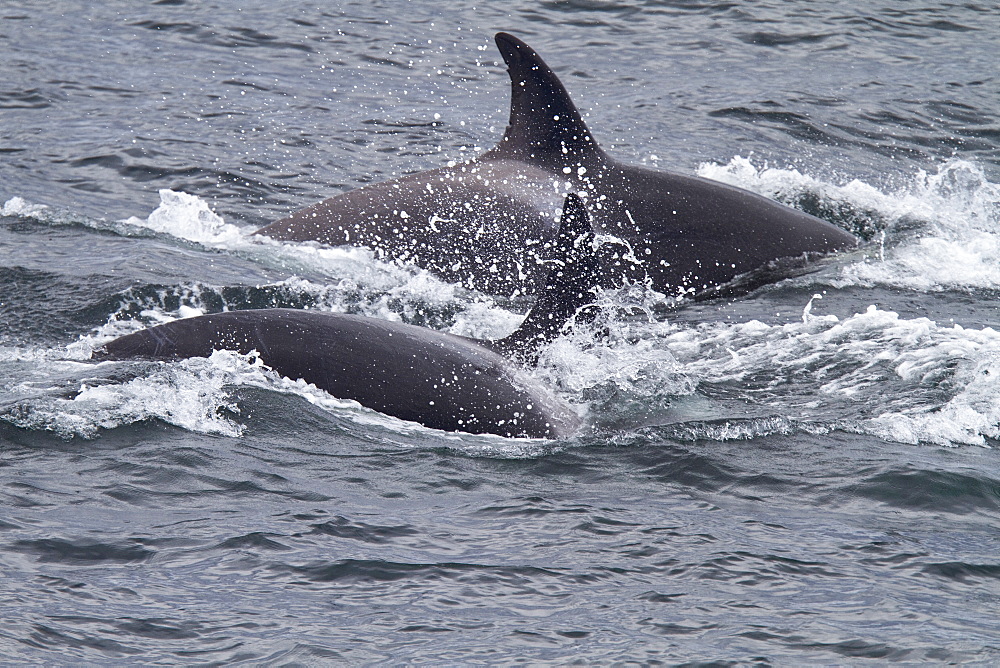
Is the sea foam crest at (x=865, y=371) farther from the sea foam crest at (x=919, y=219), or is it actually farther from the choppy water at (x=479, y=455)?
the sea foam crest at (x=919, y=219)

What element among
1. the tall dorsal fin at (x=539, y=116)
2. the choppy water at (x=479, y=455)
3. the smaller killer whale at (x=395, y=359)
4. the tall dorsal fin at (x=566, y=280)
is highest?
the tall dorsal fin at (x=539, y=116)

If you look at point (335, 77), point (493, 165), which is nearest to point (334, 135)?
point (335, 77)

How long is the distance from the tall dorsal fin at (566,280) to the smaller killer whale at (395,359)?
15mm

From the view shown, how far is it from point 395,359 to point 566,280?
4.25 feet

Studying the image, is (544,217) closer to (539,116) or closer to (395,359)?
(539,116)

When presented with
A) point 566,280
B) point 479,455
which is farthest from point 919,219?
point 479,455

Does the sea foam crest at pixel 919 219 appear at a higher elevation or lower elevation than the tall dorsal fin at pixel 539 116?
lower

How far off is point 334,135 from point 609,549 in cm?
1146

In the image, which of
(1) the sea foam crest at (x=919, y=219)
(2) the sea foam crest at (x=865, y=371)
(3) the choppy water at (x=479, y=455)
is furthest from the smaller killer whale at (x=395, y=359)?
(1) the sea foam crest at (x=919, y=219)

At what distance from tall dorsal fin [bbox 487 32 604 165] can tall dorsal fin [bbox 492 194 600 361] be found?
353 cm

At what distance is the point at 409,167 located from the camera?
15.7 metres

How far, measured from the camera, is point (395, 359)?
25.7 feet

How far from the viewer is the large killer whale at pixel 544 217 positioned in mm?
11305

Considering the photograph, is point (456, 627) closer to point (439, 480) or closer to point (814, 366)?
point (439, 480)
